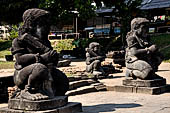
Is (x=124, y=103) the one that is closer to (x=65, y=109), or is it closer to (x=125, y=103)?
(x=125, y=103)

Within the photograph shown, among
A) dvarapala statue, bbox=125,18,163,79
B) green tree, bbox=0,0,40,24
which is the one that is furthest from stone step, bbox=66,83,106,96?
green tree, bbox=0,0,40,24

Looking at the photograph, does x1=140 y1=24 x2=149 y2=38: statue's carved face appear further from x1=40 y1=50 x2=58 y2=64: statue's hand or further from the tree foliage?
the tree foliage

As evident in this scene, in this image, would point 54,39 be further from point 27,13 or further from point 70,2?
point 27,13

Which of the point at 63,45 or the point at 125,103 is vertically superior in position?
the point at 63,45

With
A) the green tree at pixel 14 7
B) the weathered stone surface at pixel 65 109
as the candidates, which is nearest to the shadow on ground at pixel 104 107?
the weathered stone surface at pixel 65 109

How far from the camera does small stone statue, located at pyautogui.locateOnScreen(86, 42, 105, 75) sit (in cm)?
1370

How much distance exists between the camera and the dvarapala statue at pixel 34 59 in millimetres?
6285

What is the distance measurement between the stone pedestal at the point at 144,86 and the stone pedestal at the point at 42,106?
3.66m

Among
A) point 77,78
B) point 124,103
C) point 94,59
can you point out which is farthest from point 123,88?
point 94,59

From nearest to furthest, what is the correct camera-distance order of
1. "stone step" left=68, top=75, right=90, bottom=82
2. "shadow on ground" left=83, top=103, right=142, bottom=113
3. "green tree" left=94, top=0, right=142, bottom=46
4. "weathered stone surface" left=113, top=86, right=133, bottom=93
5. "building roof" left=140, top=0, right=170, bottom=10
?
1. "shadow on ground" left=83, top=103, right=142, bottom=113
2. "weathered stone surface" left=113, top=86, right=133, bottom=93
3. "stone step" left=68, top=75, right=90, bottom=82
4. "green tree" left=94, top=0, right=142, bottom=46
5. "building roof" left=140, top=0, right=170, bottom=10

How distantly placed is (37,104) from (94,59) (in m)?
7.85

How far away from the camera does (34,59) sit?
21.1 ft

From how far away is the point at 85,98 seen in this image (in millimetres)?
9281

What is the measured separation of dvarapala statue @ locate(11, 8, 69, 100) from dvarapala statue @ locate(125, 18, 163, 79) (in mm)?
3905
